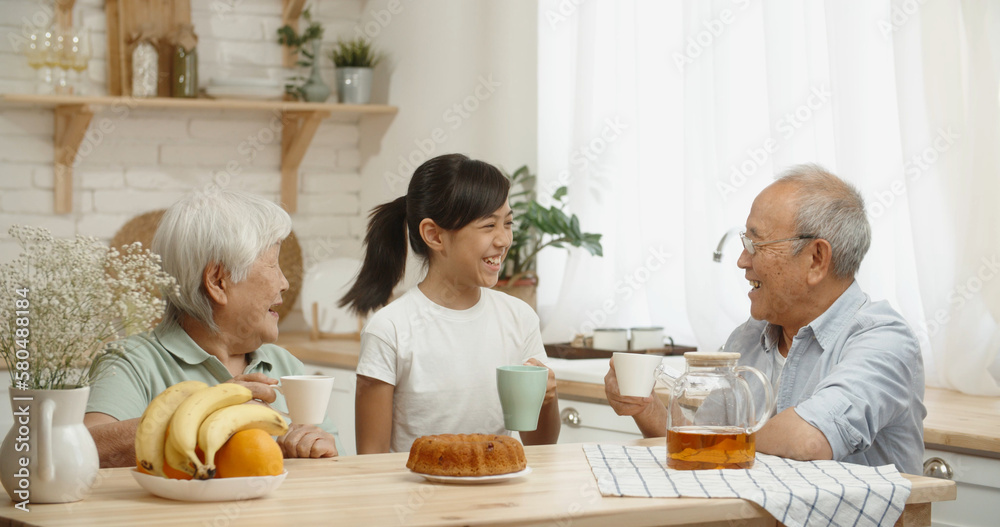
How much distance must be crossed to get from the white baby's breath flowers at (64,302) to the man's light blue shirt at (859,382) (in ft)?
3.05

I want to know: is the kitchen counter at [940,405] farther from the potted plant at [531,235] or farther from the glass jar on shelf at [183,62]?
the glass jar on shelf at [183,62]

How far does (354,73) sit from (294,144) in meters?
0.38

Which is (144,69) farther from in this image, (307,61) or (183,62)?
(307,61)

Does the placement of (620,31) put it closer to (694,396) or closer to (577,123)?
(577,123)

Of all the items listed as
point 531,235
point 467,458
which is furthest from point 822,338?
point 531,235

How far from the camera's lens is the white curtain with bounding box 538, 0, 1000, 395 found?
7.68 ft

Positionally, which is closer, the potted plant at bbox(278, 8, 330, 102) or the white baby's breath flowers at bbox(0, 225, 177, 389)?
the white baby's breath flowers at bbox(0, 225, 177, 389)

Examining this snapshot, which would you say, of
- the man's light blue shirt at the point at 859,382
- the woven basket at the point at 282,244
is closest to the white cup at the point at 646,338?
the man's light blue shirt at the point at 859,382

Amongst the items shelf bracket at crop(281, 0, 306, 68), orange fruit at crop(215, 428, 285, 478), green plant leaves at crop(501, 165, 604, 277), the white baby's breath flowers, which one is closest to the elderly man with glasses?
orange fruit at crop(215, 428, 285, 478)

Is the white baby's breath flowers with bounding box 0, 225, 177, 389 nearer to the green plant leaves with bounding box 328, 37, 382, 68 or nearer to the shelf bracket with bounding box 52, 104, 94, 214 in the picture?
the shelf bracket with bounding box 52, 104, 94, 214

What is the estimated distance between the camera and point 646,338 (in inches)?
122

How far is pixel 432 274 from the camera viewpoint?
6.72 feet

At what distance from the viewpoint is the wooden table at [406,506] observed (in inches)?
44.6

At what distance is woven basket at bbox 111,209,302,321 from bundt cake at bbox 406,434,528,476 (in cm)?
260
